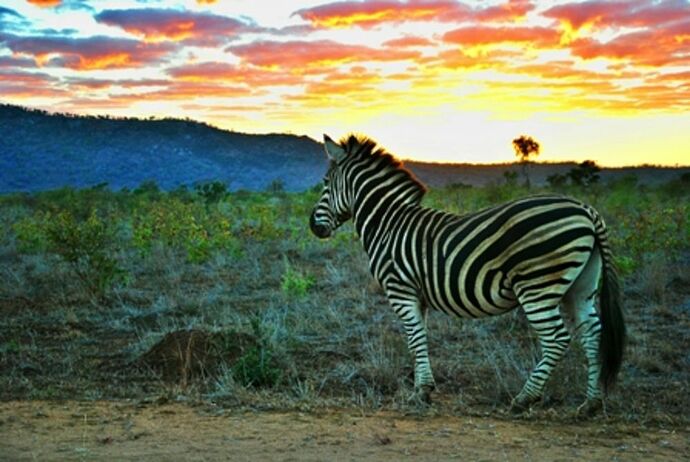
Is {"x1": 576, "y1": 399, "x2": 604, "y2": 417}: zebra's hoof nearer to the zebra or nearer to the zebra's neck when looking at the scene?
the zebra

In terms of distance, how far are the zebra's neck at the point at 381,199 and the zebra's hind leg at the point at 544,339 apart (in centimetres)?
172

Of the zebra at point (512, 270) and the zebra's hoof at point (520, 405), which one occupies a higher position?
Answer: the zebra at point (512, 270)

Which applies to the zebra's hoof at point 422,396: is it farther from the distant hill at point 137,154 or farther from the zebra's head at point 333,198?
the distant hill at point 137,154

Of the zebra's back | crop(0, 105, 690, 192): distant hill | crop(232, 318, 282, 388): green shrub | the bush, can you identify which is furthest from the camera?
crop(0, 105, 690, 192): distant hill

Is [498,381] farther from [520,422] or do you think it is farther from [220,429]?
[220,429]

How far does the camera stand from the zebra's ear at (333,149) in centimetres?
811

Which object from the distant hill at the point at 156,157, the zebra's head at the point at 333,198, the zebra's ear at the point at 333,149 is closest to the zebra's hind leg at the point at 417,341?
the zebra's head at the point at 333,198

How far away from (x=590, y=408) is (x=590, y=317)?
0.75 metres

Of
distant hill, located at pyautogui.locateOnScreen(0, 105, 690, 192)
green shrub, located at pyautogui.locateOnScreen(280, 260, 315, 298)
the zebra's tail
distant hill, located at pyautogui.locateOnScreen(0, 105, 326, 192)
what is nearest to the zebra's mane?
the zebra's tail

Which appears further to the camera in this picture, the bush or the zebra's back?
the bush

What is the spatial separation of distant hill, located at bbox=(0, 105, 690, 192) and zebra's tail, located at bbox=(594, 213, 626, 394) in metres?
72.5

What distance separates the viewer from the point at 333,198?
27.4ft

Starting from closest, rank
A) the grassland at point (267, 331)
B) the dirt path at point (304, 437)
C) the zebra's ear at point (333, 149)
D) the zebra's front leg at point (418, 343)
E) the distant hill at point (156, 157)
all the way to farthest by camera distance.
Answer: the dirt path at point (304, 437)
the zebra's front leg at point (418, 343)
the grassland at point (267, 331)
the zebra's ear at point (333, 149)
the distant hill at point (156, 157)

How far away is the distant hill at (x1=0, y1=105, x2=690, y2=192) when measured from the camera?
83188 mm
